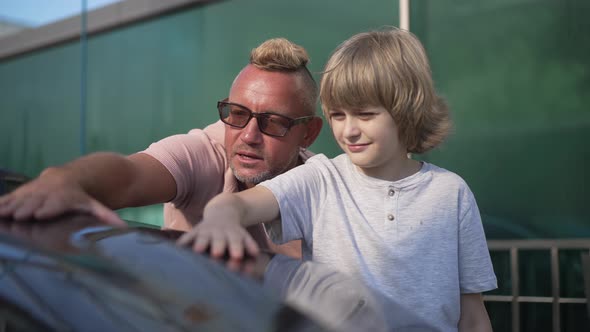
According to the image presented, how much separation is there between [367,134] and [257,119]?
0.82 metres

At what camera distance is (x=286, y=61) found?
2.51 meters

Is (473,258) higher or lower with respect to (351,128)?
lower

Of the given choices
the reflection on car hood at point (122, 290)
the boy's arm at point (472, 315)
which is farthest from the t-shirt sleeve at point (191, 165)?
the reflection on car hood at point (122, 290)

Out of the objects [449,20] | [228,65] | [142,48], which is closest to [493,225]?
[449,20]

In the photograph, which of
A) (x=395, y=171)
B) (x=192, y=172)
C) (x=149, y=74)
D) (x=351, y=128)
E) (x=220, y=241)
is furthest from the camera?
(x=149, y=74)

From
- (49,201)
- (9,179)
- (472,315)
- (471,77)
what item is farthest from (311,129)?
(471,77)

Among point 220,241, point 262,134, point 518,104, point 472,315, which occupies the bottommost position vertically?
point 472,315

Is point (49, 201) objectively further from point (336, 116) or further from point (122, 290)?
point (336, 116)

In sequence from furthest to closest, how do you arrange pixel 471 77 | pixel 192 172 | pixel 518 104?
pixel 471 77 < pixel 518 104 < pixel 192 172

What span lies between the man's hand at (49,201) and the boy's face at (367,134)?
0.66 metres

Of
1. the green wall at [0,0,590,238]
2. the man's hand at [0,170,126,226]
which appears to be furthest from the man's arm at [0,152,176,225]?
the green wall at [0,0,590,238]

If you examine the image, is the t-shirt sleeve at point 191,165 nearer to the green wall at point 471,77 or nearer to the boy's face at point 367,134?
the boy's face at point 367,134

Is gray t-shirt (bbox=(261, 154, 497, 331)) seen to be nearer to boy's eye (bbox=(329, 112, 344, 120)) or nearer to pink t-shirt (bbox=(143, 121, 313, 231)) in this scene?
boy's eye (bbox=(329, 112, 344, 120))

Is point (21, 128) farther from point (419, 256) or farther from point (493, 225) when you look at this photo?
point (419, 256)
